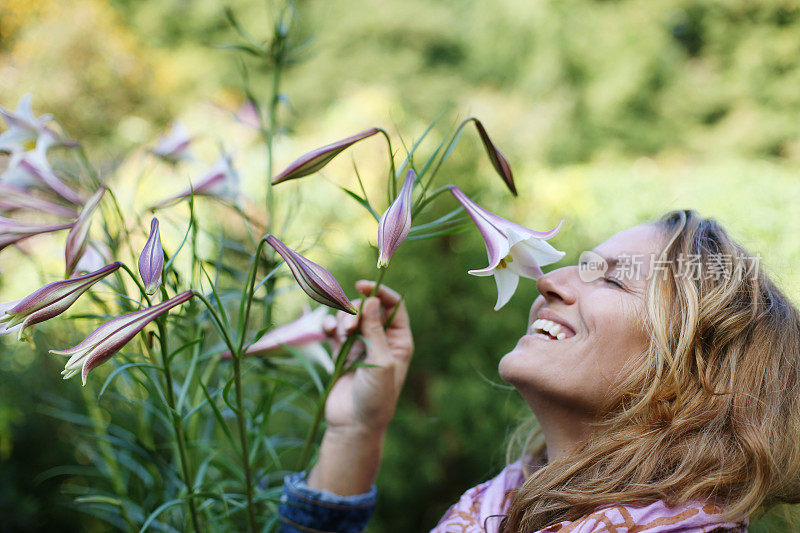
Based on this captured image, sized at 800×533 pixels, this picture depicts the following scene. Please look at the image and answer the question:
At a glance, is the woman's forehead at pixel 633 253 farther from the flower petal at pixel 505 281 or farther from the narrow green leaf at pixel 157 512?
the narrow green leaf at pixel 157 512

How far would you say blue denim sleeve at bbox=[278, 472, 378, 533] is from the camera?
3.27ft

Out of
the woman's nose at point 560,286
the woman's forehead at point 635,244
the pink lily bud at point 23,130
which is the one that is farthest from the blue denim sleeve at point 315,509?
the pink lily bud at point 23,130

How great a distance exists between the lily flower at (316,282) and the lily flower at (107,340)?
103 millimetres

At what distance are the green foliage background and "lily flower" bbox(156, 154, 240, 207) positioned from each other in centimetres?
11

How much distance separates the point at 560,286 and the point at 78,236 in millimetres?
637

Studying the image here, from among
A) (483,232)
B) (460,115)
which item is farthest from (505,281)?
(460,115)

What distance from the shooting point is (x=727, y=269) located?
0.87 m

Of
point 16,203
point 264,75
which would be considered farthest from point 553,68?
point 16,203

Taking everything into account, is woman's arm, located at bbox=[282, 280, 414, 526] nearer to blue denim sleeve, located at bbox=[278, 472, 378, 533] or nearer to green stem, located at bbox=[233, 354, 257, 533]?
blue denim sleeve, located at bbox=[278, 472, 378, 533]

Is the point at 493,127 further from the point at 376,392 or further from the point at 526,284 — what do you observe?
the point at 376,392

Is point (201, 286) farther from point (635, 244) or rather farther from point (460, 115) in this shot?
point (460, 115)

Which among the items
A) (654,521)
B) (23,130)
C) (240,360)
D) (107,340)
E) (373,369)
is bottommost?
(654,521)

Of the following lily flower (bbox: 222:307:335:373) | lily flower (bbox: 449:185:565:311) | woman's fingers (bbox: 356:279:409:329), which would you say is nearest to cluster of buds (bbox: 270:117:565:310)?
lily flower (bbox: 449:185:565:311)

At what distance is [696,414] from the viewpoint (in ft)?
2.65
